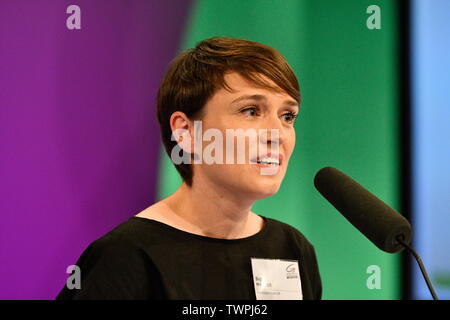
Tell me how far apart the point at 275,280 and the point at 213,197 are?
0.30m

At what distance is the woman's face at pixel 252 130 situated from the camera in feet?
5.16

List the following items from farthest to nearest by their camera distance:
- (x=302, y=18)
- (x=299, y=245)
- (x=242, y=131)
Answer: (x=302, y=18), (x=299, y=245), (x=242, y=131)

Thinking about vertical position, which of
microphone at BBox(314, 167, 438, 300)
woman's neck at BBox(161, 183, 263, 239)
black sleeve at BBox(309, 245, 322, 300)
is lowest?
black sleeve at BBox(309, 245, 322, 300)

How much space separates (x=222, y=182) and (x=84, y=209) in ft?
2.01

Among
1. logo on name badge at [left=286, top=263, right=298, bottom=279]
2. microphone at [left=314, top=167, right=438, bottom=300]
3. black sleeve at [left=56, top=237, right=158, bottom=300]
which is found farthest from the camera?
logo on name badge at [left=286, top=263, right=298, bottom=279]

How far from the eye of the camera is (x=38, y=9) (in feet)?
6.59

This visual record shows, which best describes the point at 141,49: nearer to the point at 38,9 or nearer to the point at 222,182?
the point at 38,9

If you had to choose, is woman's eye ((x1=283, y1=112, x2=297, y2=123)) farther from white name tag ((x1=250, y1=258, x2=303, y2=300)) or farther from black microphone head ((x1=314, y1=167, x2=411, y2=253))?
white name tag ((x1=250, y1=258, x2=303, y2=300))

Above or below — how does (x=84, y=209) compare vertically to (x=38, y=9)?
below

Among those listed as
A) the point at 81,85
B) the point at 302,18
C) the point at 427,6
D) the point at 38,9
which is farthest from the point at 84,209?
the point at 427,6

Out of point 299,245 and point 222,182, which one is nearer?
point 222,182

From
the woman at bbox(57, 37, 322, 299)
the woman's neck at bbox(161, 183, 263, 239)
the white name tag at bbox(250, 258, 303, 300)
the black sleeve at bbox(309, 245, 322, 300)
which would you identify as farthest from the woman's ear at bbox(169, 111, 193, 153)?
the black sleeve at bbox(309, 245, 322, 300)

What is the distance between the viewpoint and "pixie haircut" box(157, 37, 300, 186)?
162cm

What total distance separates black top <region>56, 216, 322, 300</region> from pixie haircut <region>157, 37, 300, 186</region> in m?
0.20
